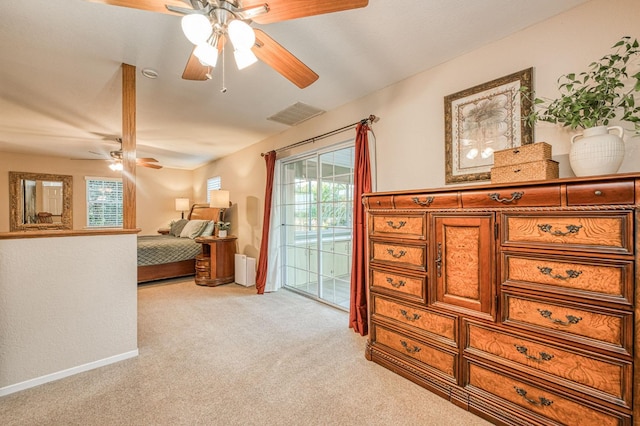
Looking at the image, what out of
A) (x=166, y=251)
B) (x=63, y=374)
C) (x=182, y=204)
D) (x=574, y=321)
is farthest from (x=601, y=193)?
(x=182, y=204)

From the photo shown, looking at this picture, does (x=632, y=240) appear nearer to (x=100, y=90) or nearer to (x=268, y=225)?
(x=268, y=225)

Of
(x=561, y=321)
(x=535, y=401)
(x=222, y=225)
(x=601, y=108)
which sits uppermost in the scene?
(x=601, y=108)

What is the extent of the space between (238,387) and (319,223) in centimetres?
224

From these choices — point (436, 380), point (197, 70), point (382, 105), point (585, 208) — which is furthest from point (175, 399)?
point (382, 105)

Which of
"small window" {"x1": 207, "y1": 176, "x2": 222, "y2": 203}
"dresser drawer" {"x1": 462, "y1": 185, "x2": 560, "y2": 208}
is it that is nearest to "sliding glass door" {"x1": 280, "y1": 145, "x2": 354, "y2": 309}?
"dresser drawer" {"x1": 462, "y1": 185, "x2": 560, "y2": 208}

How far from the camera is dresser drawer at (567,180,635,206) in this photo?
1191mm

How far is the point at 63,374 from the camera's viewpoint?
6.72 ft

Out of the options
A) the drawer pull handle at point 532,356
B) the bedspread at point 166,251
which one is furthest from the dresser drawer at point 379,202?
the bedspread at point 166,251

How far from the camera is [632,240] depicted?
1190mm

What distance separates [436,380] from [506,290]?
0.78 m

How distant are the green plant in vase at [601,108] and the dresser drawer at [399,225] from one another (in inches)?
34.7

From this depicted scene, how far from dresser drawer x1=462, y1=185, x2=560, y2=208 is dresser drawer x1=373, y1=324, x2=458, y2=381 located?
0.98 meters

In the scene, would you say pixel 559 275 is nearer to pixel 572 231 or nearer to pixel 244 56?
pixel 572 231

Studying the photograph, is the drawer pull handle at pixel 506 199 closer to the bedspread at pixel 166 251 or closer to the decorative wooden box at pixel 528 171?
the decorative wooden box at pixel 528 171
